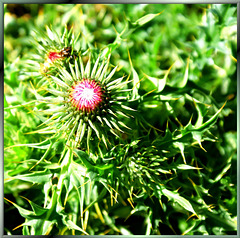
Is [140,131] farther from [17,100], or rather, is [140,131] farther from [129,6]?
[129,6]

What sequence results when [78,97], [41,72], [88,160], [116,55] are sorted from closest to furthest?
[78,97] → [88,160] → [41,72] → [116,55]

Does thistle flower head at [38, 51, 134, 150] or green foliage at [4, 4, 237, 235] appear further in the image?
green foliage at [4, 4, 237, 235]

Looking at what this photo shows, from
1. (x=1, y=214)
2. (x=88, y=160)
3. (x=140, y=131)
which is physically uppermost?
(x=140, y=131)

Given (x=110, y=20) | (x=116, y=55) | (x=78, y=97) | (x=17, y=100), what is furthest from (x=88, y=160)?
(x=110, y=20)

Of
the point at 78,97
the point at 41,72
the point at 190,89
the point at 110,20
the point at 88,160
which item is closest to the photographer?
the point at 78,97

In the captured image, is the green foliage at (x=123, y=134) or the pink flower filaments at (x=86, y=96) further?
the green foliage at (x=123, y=134)
